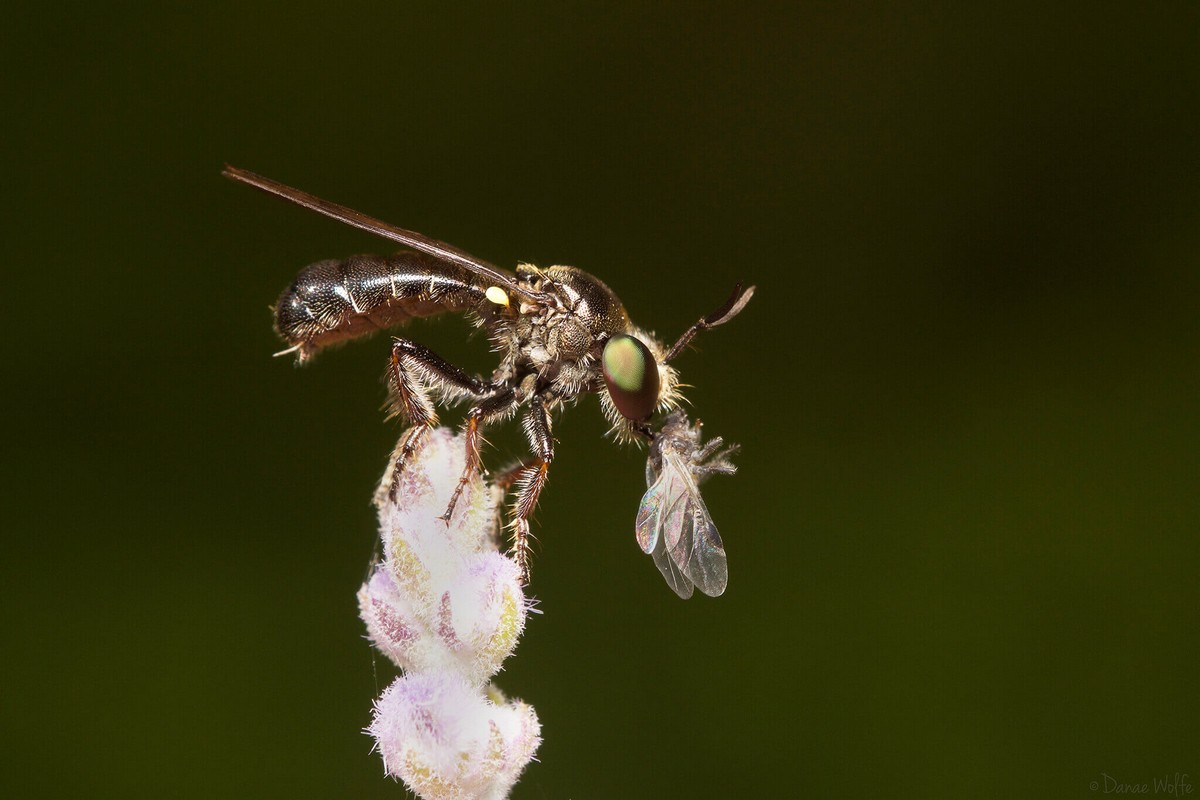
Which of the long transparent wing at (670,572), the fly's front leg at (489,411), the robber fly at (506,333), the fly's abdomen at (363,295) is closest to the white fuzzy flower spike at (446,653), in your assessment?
the long transparent wing at (670,572)

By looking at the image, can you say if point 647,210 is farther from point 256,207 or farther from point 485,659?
point 485,659

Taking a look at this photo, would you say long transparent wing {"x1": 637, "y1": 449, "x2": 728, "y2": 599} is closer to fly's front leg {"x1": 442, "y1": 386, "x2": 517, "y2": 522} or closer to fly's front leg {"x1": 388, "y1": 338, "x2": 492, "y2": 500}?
fly's front leg {"x1": 442, "y1": 386, "x2": 517, "y2": 522}

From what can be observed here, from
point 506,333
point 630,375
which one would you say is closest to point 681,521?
point 630,375

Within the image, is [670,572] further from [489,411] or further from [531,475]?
[489,411]

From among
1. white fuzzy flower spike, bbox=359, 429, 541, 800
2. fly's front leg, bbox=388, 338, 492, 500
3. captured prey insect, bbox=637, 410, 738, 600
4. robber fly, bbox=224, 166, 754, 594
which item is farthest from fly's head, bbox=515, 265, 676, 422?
white fuzzy flower spike, bbox=359, 429, 541, 800

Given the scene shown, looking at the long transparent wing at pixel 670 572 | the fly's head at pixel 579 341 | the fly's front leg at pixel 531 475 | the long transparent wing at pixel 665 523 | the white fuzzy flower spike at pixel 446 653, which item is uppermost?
the fly's head at pixel 579 341

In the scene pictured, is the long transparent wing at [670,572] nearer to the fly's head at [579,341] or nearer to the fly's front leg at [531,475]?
the fly's front leg at [531,475]
